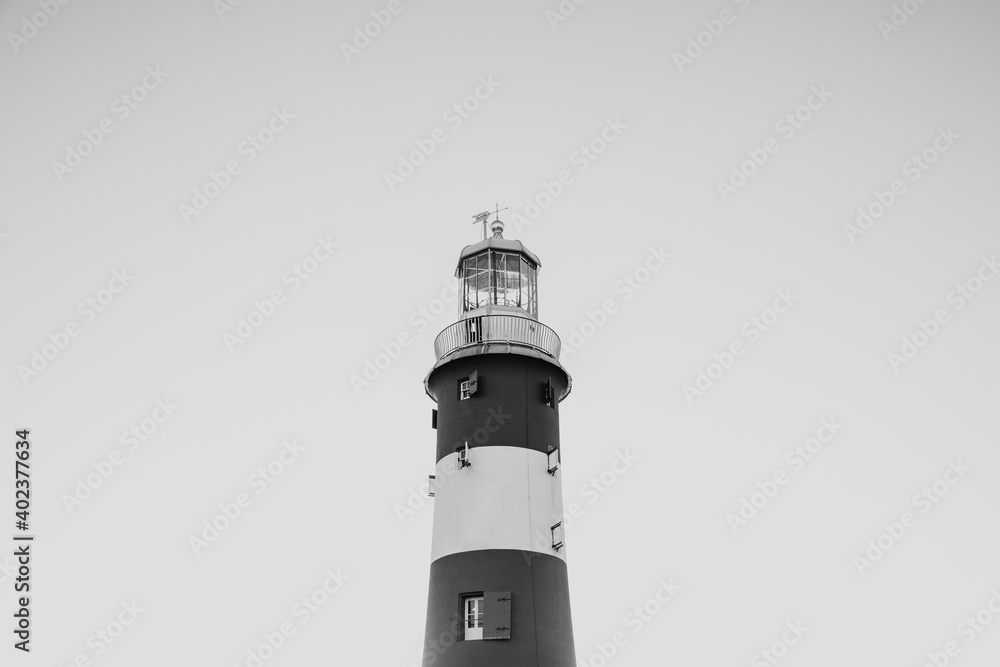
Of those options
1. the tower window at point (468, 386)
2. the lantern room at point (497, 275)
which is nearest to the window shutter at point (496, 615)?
the tower window at point (468, 386)

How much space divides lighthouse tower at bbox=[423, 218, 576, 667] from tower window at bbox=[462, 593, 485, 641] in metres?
0.02

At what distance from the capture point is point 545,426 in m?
21.3

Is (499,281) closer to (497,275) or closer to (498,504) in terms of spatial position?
(497,275)

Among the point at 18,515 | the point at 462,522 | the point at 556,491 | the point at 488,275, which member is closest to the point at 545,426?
the point at 556,491

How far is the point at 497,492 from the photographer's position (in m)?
20.1

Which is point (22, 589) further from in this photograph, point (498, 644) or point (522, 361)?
point (522, 361)

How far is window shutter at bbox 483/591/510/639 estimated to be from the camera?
18.8 meters

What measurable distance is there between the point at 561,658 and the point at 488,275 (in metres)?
9.71

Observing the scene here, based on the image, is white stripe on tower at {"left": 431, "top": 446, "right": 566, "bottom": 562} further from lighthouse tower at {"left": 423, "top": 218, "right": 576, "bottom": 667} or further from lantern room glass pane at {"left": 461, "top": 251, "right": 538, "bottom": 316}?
lantern room glass pane at {"left": 461, "top": 251, "right": 538, "bottom": 316}

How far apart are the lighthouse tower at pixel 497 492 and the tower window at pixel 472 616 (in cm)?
2

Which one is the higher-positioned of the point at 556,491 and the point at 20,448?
the point at 20,448

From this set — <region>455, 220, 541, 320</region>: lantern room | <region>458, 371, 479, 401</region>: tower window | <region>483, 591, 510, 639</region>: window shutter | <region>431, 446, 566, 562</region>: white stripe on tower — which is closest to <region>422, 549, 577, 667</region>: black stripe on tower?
<region>483, 591, 510, 639</region>: window shutter

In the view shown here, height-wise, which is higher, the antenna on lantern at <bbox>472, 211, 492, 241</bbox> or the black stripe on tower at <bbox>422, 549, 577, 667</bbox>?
the antenna on lantern at <bbox>472, 211, 492, 241</bbox>

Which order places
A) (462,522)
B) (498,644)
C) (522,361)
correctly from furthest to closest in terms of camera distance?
1. (522,361)
2. (462,522)
3. (498,644)
